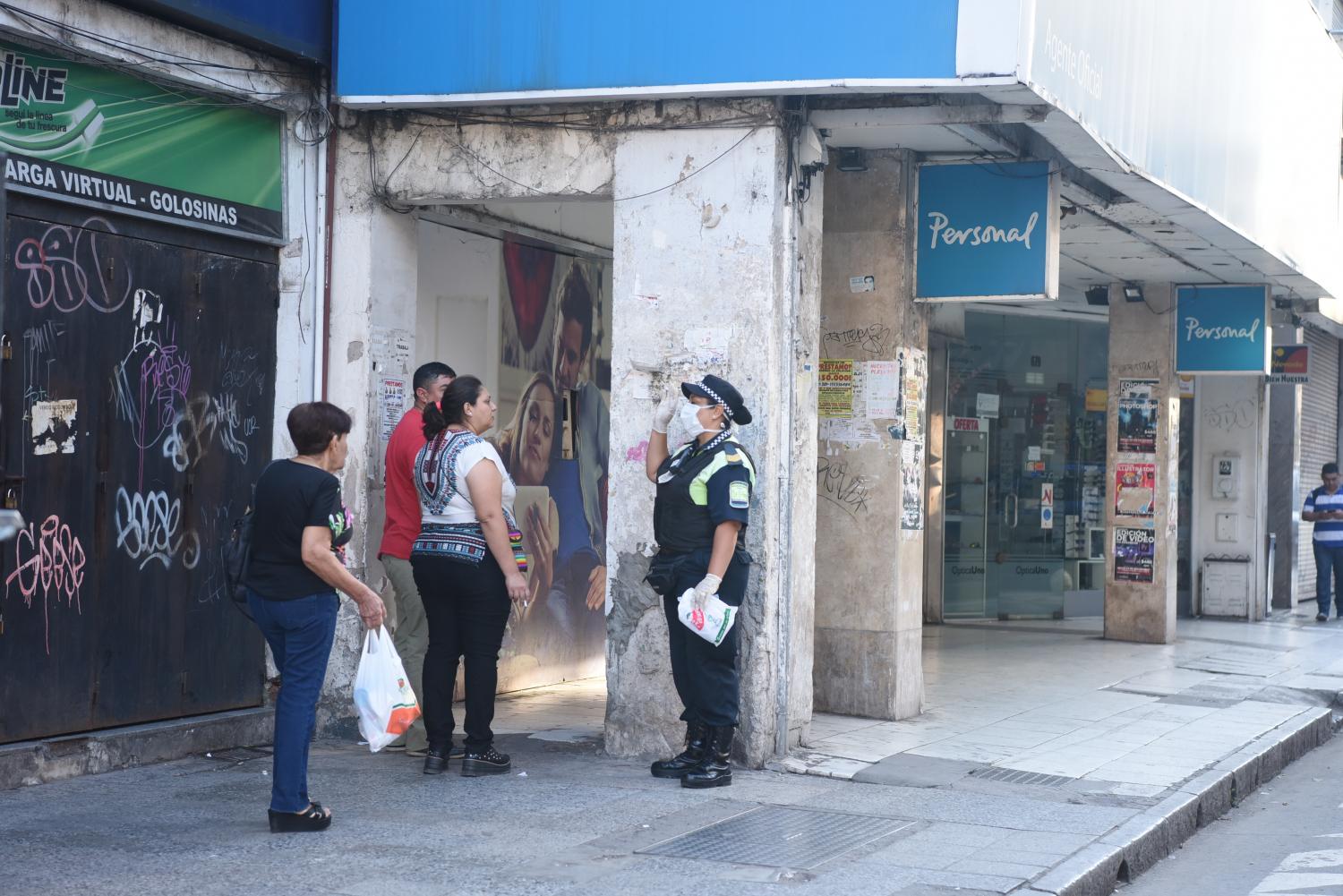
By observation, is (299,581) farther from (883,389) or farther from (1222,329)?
(1222,329)

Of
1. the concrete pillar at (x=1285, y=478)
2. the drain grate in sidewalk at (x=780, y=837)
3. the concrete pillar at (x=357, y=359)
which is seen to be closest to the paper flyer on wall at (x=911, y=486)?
the drain grate in sidewalk at (x=780, y=837)

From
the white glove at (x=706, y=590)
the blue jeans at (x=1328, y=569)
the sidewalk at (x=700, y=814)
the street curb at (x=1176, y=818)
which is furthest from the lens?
the blue jeans at (x=1328, y=569)

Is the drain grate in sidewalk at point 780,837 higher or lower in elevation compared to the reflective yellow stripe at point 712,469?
lower

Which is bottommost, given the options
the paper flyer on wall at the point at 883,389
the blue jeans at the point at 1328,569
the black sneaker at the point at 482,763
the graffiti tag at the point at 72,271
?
the black sneaker at the point at 482,763

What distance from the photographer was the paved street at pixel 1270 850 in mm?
6332

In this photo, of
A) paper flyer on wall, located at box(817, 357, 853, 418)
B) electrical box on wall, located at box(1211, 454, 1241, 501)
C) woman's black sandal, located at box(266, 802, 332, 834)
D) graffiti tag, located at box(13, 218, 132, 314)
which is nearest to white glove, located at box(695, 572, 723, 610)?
woman's black sandal, located at box(266, 802, 332, 834)

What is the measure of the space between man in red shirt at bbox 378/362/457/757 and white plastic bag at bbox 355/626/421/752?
129 cm

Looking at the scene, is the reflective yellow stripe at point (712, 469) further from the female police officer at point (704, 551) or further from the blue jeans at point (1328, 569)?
the blue jeans at point (1328, 569)

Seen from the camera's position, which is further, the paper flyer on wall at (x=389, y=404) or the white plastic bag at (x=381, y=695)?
the paper flyer on wall at (x=389, y=404)

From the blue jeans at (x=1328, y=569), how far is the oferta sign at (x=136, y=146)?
1350cm

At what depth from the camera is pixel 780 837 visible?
21.0ft

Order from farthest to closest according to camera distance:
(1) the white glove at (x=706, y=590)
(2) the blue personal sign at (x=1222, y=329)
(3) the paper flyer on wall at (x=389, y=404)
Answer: (2) the blue personal sign at (x=1222, y=329) → (3) the paper flyer on wall at (x=389, y=404) → (1) the white glove at (x=706, y=590)

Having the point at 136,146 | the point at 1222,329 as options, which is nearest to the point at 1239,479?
the point at 1222,329

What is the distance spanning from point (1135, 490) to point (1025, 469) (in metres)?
1.96
